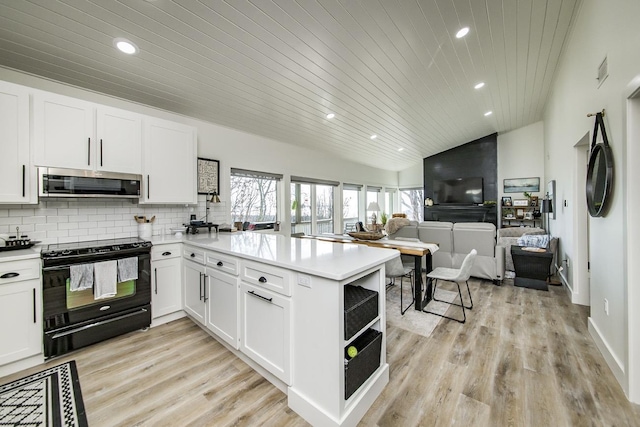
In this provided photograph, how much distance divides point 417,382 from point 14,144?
12.1ft

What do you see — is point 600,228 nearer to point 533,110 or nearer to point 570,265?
point 570,265

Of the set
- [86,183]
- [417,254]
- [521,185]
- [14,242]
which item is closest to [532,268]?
[417,254]

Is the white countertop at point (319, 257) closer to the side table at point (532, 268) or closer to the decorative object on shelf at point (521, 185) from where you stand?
the side table at point (532, 268)

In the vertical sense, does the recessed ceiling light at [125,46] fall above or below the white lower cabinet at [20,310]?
above

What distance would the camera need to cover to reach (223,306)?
2.21 m

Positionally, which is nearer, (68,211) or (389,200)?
(68,211)

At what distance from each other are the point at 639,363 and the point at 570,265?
243 centimetres

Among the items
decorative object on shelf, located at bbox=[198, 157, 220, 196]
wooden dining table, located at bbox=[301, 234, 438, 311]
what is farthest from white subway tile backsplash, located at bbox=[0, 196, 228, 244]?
wooden dining table, located at bbox=[301, 234, 438, 311]

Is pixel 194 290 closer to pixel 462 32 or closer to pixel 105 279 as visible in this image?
pixel 105 279

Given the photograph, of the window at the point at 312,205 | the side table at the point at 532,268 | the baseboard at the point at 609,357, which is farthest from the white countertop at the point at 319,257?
the side table at the point at 532,268

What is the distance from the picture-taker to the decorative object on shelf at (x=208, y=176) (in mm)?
3573

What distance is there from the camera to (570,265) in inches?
141

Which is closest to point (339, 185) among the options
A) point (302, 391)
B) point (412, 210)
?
point (412, 210)

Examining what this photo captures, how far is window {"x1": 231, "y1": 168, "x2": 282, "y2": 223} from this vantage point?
421 cm
